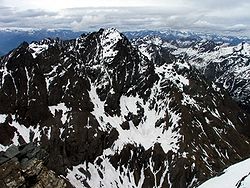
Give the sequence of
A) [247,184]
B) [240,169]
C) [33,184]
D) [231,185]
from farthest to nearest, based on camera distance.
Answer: [240,169] → [33,184] → [231,185] → [247,184]

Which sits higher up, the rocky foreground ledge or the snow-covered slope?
the rocky foreground ledge

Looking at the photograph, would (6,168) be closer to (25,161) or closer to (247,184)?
(25,161)

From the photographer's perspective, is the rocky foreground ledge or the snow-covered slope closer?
the snow-covered slope

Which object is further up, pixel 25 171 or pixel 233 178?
pixel 25 171

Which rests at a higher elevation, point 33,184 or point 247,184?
point 247,184

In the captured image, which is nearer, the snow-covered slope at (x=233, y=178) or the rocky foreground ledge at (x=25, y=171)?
the snow-covered slope at (x=233, y=178)

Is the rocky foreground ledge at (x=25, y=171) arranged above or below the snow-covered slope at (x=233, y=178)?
above

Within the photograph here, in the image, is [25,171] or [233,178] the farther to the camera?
[25,171]

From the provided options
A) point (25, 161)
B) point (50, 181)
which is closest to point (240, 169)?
point (50, 181)
